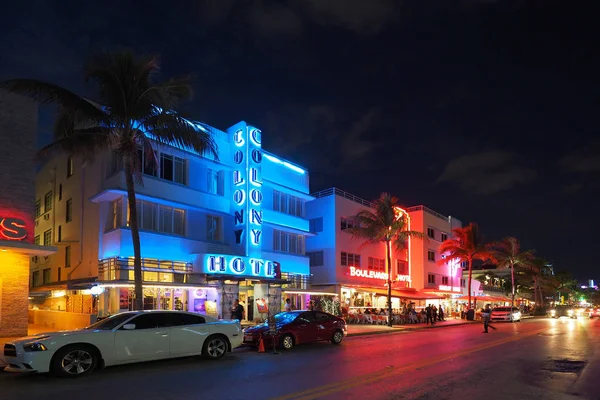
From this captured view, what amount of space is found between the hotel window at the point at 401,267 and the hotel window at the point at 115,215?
2975cm

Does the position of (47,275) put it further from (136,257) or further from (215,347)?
(215,347)

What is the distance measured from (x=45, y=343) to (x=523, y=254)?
2579 inches

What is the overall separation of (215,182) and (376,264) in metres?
20.4

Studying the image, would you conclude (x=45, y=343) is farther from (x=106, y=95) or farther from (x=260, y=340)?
(x=106, y=95)

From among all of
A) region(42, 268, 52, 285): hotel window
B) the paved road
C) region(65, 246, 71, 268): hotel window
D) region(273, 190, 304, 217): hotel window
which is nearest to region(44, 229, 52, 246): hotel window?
region(42, 268, 52, 285): hotel window

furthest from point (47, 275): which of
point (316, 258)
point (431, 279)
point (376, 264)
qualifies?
point (431, 279)

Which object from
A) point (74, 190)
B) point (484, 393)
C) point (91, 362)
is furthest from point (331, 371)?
point (74, 190)

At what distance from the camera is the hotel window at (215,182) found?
3050 centimetres

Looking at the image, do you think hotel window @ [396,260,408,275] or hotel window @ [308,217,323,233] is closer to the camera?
hotel window @ [308,217,323,233]

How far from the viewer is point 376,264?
46094mm

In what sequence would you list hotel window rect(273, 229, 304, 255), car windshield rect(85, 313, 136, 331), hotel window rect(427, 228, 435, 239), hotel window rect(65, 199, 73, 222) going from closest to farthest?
car windshield rect(85, 313, 136, 331), hotel window rect(65, 199, 73, 222), hotel window rect(273, 229, 304, 255), hotel window rect(427, 228, 435, 239)

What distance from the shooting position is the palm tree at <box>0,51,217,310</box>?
1772 cm

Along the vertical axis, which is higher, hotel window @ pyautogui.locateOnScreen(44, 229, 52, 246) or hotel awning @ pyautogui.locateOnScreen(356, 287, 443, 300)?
hotel window @ pyautogui.locateOnScreen(44, 229, 52, 246)

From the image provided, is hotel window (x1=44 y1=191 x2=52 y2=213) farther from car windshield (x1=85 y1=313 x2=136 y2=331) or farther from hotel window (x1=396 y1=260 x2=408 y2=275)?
hotel window (x1=396 y1=260 x2=408 y2=275)
